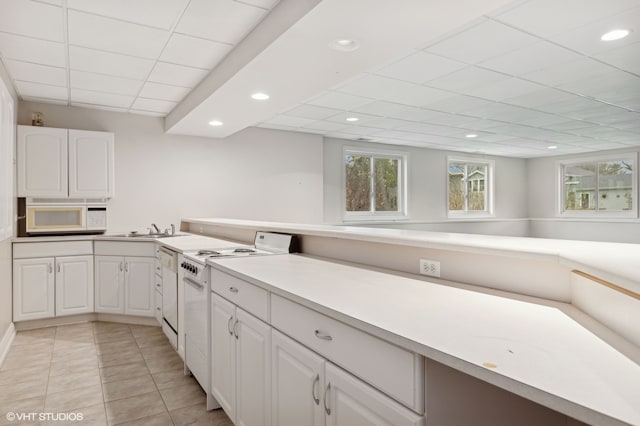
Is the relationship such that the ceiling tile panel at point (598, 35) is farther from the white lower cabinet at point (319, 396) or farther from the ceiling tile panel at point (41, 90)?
the ceiling tile panel at point (41, 90)

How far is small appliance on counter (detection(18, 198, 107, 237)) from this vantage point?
4223mm

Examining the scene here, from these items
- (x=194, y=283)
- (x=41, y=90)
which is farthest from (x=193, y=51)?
(x=41, y=90)

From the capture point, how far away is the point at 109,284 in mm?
4266

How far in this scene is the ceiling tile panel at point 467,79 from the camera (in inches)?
140

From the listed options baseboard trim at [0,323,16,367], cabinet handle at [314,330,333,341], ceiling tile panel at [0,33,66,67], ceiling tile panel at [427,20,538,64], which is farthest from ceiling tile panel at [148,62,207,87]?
cabinet handle at [314,330,333,341]

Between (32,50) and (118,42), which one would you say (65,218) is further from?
(118,42)

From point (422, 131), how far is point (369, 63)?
139 inches

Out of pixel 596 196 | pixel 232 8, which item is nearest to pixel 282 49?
pixel 232 8

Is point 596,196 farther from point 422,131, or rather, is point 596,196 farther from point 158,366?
point 158,366

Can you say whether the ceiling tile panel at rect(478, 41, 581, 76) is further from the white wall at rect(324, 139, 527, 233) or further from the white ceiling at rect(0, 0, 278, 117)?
the white wall at rect(324, 139, 527, 233)

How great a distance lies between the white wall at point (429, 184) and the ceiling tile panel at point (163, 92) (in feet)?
9.33

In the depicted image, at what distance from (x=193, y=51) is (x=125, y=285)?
99.5 inches

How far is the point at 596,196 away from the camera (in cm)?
836

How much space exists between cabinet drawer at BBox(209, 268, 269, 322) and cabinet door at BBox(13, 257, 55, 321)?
2.67m
